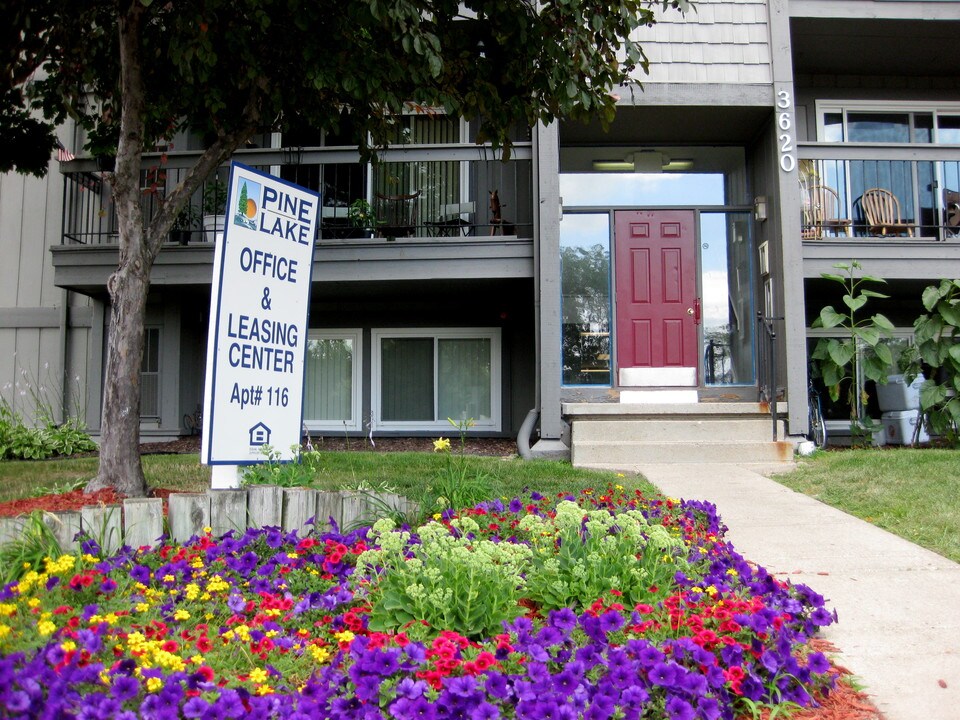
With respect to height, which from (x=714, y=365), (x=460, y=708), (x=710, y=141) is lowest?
(x=460, y=708)

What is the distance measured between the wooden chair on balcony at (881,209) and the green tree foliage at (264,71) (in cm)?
544

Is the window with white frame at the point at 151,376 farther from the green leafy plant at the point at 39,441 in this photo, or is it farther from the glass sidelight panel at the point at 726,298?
the glass sidelight panel at the point at 726,298

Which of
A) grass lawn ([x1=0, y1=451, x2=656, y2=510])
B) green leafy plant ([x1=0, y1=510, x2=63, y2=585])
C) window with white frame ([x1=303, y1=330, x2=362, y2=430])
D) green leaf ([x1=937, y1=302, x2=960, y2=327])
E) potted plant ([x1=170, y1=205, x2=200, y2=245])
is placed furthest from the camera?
window with white frame ([x1=303, y1=330, x2=362, y2=430])

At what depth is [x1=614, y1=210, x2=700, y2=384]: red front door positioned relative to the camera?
947 cm

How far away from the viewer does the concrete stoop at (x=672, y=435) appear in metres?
7.91

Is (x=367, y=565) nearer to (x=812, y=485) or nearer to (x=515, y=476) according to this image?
(x=515, y=476)

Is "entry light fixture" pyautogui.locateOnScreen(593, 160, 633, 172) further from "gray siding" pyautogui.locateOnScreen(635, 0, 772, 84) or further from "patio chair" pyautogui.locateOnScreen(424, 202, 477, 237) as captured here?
"patio chair" pyautogui.locateOnScreen(424, 202, 477, 237)

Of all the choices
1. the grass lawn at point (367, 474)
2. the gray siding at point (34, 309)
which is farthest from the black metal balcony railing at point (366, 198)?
the grass lawn at point (367, 474)

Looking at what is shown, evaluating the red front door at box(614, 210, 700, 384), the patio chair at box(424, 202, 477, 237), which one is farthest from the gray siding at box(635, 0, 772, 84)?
the patio chair at box(424, 202, 477, 237)

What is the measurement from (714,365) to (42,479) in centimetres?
725

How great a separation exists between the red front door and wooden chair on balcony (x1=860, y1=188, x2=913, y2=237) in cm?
240

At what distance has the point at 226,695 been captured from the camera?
1.92 m

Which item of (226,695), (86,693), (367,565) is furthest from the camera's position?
(367,565)

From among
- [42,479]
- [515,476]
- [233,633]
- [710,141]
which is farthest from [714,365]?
[233,633]
